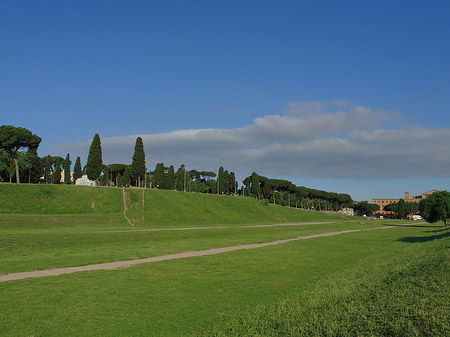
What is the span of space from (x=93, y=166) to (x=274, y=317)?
77573 millimetres

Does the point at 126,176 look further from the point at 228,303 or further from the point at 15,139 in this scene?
the point at 228,303

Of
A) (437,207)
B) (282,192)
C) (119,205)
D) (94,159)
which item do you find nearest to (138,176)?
(94,159)

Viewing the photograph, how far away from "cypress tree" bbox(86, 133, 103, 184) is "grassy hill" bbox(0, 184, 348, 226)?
9259 millimetres

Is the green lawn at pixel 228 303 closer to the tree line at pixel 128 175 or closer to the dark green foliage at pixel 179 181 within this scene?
the tree line at pixel 128 175

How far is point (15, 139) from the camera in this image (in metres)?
72.4

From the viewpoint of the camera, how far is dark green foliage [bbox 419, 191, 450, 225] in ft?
203

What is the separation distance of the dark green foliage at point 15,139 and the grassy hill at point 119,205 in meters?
12.1

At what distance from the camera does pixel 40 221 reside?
45781 millimetres

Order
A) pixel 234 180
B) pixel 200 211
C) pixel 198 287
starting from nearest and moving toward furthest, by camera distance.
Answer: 1. pixel 198 287
2. pixel 200 211
3. pixel 234 180

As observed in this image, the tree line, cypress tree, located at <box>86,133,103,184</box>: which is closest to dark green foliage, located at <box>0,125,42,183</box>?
the tree line

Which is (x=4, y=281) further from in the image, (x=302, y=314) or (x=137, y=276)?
(x=302, y=314)

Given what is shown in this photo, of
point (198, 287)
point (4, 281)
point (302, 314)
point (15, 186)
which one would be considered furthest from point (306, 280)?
point (15, 186)

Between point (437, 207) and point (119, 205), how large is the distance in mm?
56478

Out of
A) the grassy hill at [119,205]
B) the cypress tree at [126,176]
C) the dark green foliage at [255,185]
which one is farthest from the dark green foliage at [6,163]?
the dark green foliage at [255,185]
